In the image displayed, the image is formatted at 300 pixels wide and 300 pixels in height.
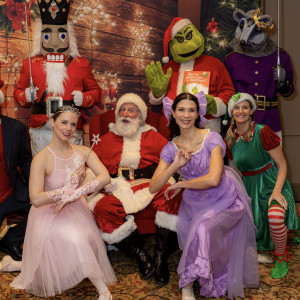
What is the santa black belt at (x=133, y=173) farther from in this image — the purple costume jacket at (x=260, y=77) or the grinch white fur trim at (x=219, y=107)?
the purple costume jacket at (x=260, y=77)

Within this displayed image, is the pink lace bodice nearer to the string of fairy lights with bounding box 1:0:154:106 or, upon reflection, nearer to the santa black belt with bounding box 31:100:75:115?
the santa black belt with bounding box 31:100:75:115

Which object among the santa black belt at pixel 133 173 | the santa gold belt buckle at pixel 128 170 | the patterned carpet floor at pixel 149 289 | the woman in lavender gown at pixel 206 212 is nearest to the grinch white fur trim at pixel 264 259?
the patterned carpet floor at pixel 149 289

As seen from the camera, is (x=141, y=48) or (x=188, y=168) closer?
(x=188, y=168)

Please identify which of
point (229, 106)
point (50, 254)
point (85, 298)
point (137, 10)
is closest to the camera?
point (50, 254)

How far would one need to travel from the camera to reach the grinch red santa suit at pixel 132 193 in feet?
9.30

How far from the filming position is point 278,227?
2.81m

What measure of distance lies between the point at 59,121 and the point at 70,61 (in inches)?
47.8

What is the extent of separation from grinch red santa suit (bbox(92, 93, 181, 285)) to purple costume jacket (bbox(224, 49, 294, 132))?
1.01 metres

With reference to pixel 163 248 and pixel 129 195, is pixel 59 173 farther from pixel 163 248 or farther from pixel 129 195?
pixel 163 248

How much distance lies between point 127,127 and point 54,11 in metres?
1.25

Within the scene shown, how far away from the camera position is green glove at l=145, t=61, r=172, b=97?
355 centimetres

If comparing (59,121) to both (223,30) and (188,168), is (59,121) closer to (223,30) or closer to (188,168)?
(188,168)

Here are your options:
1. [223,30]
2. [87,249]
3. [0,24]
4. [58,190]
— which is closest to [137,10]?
[223,30]

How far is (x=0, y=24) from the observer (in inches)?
152
